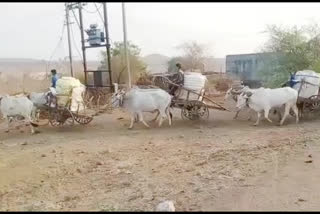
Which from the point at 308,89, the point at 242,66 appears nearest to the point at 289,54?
the point at 308,89

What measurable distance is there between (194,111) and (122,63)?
434 inches

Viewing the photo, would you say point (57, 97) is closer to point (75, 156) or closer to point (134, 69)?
point (75, 156)

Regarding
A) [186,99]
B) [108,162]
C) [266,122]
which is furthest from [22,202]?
[266,122]

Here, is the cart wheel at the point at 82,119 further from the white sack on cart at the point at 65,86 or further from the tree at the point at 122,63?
the tree at the point at 122,63

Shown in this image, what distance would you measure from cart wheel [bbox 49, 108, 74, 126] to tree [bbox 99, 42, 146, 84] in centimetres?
1019

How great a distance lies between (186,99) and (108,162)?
17.7 ft

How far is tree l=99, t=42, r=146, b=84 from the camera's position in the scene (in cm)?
2380

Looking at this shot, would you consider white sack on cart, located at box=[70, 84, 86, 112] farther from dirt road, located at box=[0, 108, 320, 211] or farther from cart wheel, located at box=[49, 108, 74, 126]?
dirt road, located at box=[0, 108, 320, 211]

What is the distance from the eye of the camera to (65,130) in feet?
43.7

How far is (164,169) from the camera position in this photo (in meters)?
7.94

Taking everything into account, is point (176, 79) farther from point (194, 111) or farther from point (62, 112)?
point (62, 112)

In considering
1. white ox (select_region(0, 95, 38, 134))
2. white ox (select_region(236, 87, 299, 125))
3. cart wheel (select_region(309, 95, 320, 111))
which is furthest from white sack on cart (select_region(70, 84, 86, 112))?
cart wheel (select_region(309, 95, 320, 111))

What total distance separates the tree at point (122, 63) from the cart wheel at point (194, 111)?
9.79 metres

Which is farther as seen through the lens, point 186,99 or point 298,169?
point 186,99
